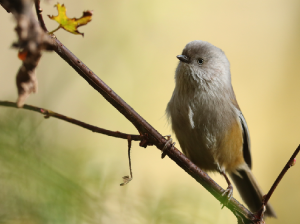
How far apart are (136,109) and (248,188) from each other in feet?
3.54

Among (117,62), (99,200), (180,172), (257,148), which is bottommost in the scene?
(99,200)

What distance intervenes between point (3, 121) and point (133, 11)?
1.94 metres

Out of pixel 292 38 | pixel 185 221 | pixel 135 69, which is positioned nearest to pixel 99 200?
pixel 185 221

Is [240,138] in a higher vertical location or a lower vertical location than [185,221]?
higher

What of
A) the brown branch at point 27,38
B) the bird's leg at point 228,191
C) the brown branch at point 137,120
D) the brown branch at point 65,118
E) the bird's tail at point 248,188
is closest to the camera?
the brown branch at point 27,38

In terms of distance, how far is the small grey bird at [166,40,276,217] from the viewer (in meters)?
1.29

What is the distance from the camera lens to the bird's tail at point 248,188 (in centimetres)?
171

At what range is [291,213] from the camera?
8.62ft

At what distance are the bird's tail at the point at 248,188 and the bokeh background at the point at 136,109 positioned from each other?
0.53 feet

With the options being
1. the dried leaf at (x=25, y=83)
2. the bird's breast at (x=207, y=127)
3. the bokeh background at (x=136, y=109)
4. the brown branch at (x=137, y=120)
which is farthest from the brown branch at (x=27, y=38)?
the bird's breast at (x=207, y=127)

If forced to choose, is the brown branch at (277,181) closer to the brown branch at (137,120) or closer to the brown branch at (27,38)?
the brown branch at (137,120)

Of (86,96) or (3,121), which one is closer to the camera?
(3,121)

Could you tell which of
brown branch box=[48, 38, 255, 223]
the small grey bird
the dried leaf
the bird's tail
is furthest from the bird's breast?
the dried leaf

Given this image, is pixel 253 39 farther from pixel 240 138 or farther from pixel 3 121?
pixel 3 121
